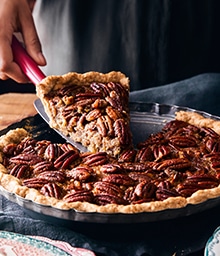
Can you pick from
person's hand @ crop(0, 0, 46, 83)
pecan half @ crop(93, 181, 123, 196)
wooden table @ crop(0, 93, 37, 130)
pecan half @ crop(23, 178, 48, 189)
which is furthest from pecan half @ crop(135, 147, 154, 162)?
wooden table @ crop(0, 93, 37, 130)

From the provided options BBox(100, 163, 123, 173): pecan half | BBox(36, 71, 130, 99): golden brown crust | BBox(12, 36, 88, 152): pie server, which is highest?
BBox(12, 36, 88, 152): pie server

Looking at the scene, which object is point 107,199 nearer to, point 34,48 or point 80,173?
point 80,173

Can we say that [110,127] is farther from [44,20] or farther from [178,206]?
[44,20]

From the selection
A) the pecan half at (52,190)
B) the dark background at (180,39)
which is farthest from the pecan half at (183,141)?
the dark background at (180,39)

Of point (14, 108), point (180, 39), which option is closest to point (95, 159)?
point (14, 108)

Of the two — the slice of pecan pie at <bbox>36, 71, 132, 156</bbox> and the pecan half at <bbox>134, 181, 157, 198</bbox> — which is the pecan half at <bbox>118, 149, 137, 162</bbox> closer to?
the slice of pecan pie at <bbox>36, 71, 132, 156</bbox>

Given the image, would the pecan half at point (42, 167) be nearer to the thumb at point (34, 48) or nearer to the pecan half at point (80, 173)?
the pecan half at point (80, 173)

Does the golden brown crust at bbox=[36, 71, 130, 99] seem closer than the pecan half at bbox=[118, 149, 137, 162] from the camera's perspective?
No
